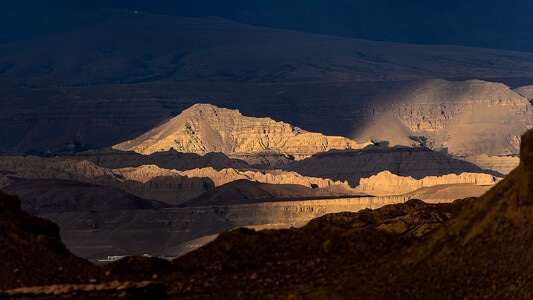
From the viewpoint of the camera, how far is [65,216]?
18350 centimetres

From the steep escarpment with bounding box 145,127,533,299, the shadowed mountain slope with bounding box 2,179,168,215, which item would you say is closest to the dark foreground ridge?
the steep escarpment with bounding box 145,127,533,299

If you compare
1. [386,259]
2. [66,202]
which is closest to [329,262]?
[386,259]

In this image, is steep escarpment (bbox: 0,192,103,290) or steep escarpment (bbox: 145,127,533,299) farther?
steep escarpment (bbox: 0,192,103,290)

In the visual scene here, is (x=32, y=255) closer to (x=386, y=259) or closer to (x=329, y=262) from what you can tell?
(x=329, y=262)

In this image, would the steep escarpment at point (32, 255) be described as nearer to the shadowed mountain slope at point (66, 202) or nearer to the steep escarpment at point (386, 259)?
the steep escarpment at point (386, 259)

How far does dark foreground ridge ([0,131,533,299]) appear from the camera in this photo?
18.2 meters

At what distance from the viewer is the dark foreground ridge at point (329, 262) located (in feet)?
59.7

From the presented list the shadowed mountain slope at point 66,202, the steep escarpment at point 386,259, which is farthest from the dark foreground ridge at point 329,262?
the shadowed mountain slope at point 66,202

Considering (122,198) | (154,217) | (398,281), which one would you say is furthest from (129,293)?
(122,198)

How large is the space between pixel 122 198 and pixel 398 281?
18086 centimetres

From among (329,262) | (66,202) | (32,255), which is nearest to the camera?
(32,255)

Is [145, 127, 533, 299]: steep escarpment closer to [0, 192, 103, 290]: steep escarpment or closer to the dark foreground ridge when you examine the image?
the dark foreground ridge

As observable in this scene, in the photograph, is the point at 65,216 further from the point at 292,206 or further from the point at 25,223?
the point at 25,223

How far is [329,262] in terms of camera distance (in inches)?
758
